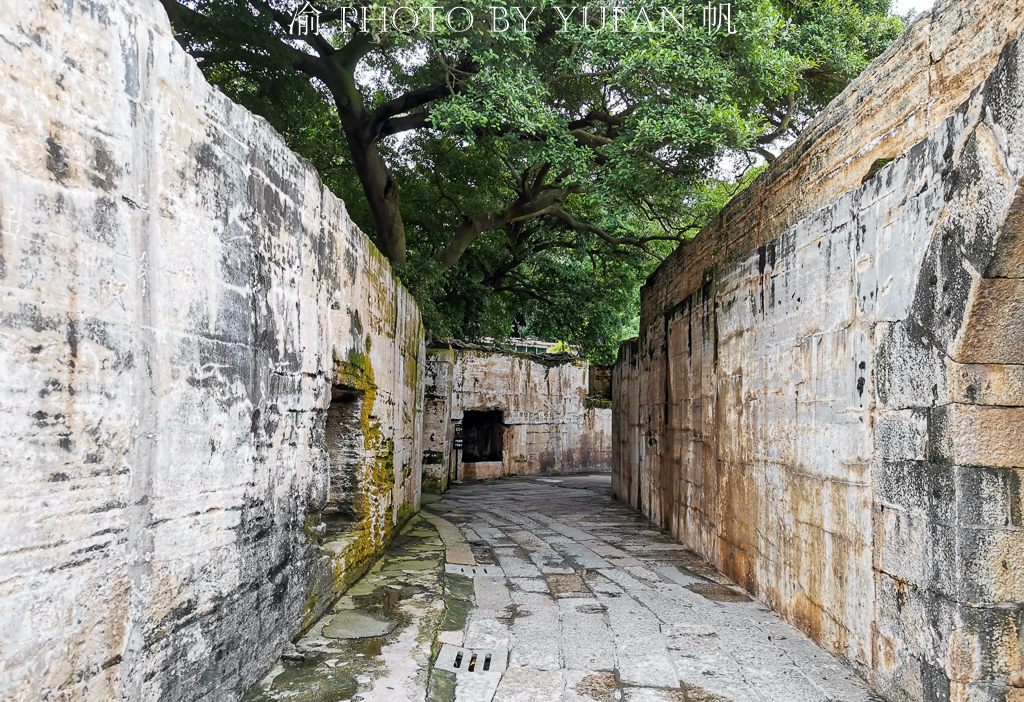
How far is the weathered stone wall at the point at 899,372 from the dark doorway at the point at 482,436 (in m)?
10.4

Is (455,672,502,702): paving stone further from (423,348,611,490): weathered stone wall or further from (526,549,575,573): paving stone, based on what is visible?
(423,348,611,490): weathered stone wall

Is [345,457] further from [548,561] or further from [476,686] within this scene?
[476,686]

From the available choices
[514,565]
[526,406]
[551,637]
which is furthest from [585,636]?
[526,406]

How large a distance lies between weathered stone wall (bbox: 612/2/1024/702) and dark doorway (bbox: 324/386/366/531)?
10.4 ft

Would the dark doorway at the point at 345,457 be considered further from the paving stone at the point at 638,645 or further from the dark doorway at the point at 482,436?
the dark doorway at the point at 482,436

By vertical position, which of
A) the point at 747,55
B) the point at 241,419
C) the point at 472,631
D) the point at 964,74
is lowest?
the point at 472,631

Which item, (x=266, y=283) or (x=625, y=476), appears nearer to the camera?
(x=266, y=283)

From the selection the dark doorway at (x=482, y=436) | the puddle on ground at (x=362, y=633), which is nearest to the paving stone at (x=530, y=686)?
the puddle on ground at (x=362, y=633)

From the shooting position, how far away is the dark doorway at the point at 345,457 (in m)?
5.52

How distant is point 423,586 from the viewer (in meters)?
5.26

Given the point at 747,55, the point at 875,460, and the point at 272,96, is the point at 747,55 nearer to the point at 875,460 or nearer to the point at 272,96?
the point at 875,460

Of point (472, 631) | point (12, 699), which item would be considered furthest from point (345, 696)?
point (12, 699)

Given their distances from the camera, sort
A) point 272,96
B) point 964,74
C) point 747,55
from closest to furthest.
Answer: point 964,74 < point 747,55 < point 272,96

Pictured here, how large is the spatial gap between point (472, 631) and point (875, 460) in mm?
2661
